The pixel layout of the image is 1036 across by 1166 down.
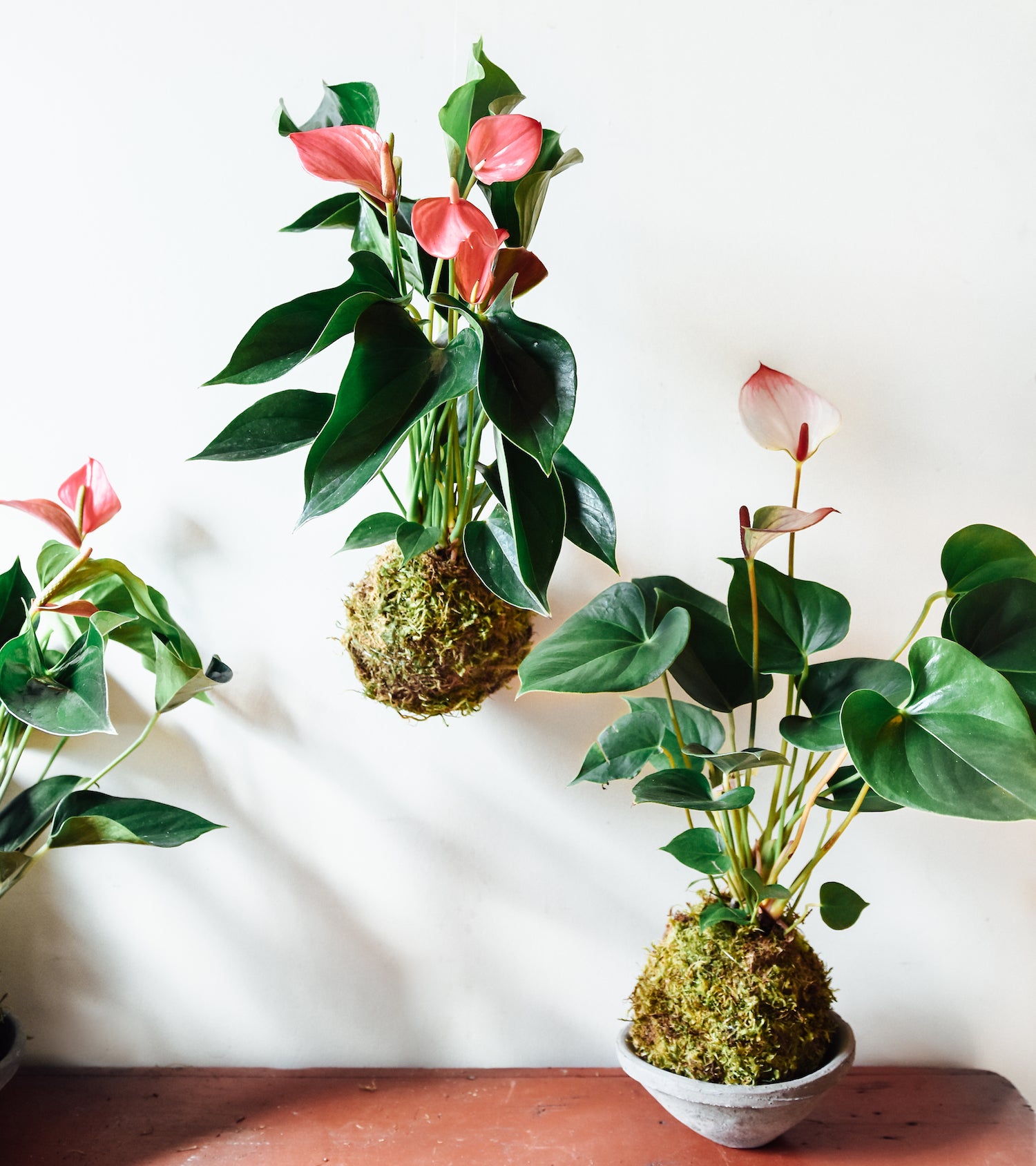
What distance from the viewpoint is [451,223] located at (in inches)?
29.4

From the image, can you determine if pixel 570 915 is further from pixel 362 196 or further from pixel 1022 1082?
pixel 362 196

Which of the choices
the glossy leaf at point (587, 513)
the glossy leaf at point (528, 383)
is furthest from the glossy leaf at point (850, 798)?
the glossy leaf at point (528, 383)

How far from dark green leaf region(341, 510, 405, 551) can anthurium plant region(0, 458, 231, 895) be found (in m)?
0.22

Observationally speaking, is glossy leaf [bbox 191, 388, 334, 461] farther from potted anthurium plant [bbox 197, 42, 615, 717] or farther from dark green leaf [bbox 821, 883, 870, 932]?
dark green leaf [bbox 821, 883, 870, 932]

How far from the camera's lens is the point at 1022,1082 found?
3.77 feet

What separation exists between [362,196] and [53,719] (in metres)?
0.61

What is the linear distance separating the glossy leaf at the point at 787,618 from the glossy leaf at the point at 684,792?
0.44 feet

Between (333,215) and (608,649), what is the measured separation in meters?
0.53

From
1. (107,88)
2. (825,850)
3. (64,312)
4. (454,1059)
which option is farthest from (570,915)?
(107,88)

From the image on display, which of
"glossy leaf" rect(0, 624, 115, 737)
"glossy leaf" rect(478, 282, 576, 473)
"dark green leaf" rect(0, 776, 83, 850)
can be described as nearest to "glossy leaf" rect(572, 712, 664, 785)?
"glossy leaf" rect(478, 282, 576, 473)

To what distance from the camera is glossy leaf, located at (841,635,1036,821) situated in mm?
684

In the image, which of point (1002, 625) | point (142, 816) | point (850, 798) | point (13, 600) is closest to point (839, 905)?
point (850, 798)

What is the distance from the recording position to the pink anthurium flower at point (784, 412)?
96 centimetres

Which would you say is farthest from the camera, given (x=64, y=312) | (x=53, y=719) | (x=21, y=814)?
(x=64, y=312)
